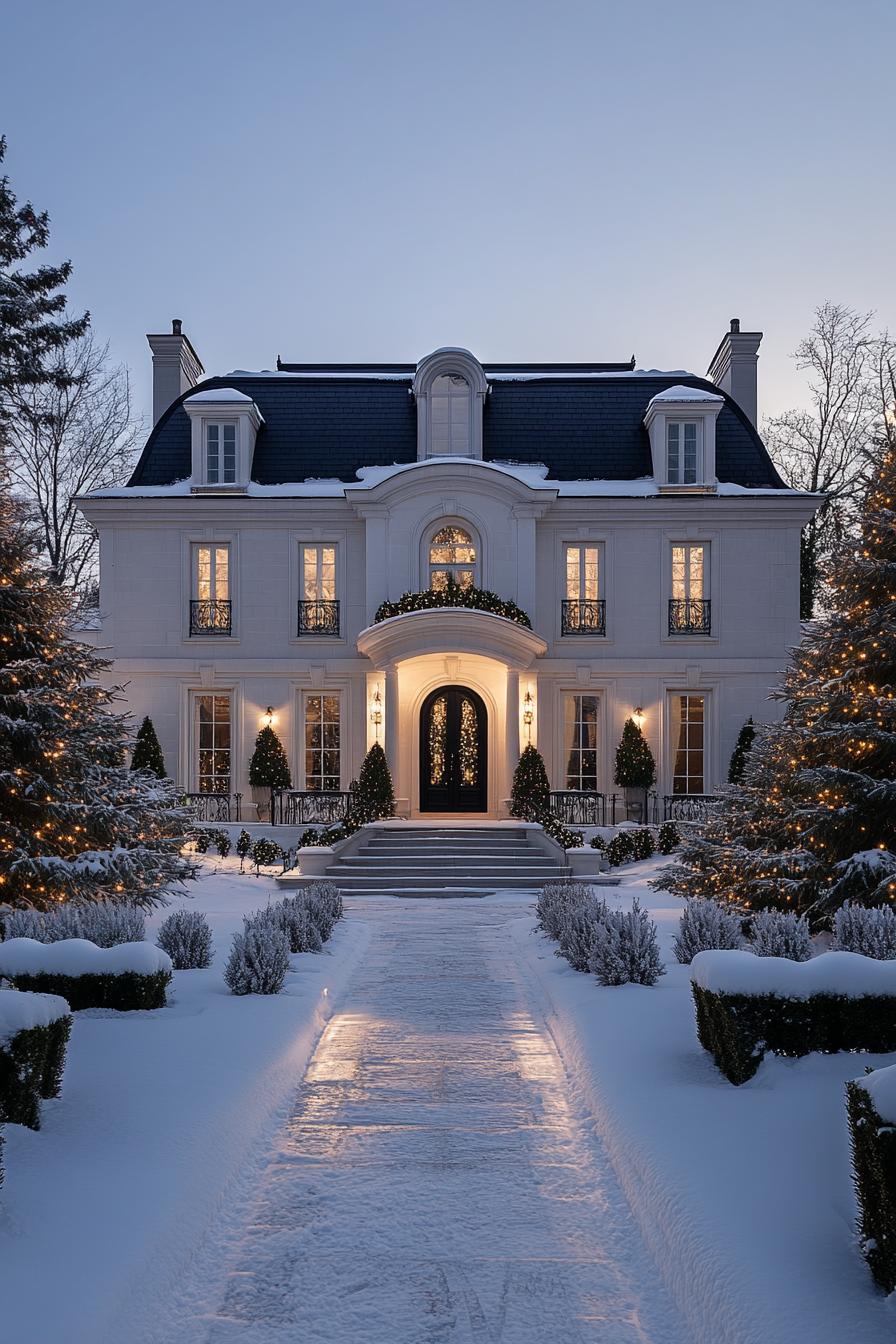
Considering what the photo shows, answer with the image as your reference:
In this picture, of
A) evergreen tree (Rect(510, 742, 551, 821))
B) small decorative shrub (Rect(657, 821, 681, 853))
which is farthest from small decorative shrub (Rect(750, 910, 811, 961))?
evergreen tree (Rect(510, 742, 551, 821))

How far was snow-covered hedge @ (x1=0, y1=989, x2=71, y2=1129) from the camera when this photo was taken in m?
4.68

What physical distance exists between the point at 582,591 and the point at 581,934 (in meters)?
14.1

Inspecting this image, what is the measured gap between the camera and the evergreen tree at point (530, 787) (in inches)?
775

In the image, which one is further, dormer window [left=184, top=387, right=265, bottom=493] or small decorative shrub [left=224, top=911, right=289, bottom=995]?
dormer window [left=184, top=387, right=265, bottom=493]

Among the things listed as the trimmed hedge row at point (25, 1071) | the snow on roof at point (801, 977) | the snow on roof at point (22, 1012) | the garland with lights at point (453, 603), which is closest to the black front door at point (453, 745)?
the garland with lights at point (453, 603)

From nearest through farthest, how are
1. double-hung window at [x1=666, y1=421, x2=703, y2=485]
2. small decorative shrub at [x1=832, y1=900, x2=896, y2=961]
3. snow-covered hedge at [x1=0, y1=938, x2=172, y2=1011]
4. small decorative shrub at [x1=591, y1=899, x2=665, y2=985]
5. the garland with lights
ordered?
snow-covered hedge at [x1=0, y1=938, x2=172, y2=1011], small decorative shrub at [x1=832, y1=900, x2=896, y2=961], small decorative shrub at [x1=591, y1=899, x2=665, y2=985], the garland with lights, double-hung window at [x1=666, y1=421, x2=703, y2=485]

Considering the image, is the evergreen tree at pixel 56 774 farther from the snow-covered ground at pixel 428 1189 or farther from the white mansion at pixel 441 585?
the white mansion at pixel 441 585

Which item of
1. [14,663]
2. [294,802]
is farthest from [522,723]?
[14,663]

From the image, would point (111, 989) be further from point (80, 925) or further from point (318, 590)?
point (318, 590)

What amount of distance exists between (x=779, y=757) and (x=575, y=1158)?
6.10m

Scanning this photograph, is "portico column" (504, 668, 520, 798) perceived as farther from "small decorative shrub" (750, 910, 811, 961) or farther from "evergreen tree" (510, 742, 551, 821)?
"small decorative shrub" (750, 910, 811, 961)

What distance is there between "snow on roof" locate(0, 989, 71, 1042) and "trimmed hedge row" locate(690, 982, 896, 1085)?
337 cm

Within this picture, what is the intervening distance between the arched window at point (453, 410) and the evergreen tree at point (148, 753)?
831 centimetres

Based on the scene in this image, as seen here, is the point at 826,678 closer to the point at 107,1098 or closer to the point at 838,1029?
the point at 838,1029
